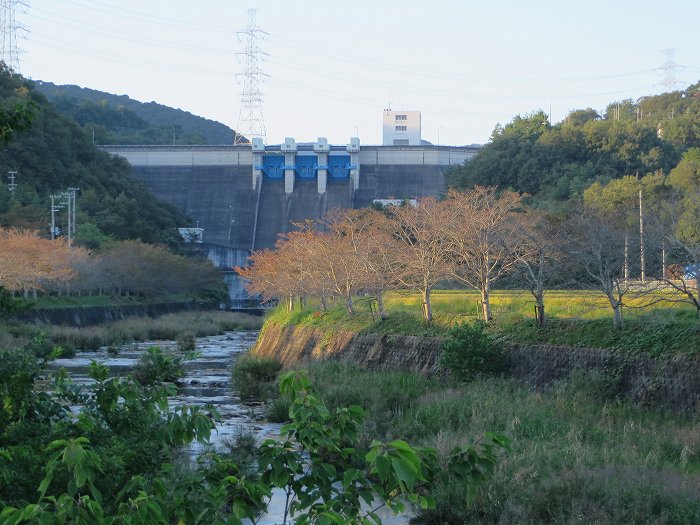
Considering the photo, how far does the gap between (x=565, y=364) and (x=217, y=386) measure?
44.5 feet

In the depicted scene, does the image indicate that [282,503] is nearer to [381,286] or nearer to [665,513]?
[665,513]

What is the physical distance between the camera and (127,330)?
54438 millimetres

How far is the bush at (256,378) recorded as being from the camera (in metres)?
27.8

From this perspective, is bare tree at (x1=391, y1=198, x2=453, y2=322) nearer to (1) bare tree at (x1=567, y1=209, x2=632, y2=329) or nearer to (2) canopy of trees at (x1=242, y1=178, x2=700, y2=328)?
(2) canopy of trees at (x1=242, y1=178, x2=700, y2=328)

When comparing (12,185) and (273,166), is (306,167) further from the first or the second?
(12,185)

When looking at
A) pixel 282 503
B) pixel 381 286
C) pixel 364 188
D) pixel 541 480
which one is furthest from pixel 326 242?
pixel 364 188

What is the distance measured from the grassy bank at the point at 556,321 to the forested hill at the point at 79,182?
145 feet

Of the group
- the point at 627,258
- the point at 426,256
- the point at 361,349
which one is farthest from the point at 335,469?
the point at 426,256

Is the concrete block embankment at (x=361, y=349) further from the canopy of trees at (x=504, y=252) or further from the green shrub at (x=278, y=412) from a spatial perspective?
the green shrub at (x=278, y=412)

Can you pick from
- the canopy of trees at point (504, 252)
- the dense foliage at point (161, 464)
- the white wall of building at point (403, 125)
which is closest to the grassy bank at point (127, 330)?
the canopy of trees at point (504, 252)

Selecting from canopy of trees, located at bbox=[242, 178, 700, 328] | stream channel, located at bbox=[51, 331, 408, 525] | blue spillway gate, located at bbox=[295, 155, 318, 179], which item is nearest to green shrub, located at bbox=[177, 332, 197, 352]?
stream channel, located at bbox=[51, 331, 408, 525]

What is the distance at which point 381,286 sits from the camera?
32438 mm

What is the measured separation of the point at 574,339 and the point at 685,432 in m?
5.93

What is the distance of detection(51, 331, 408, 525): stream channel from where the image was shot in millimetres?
15953
